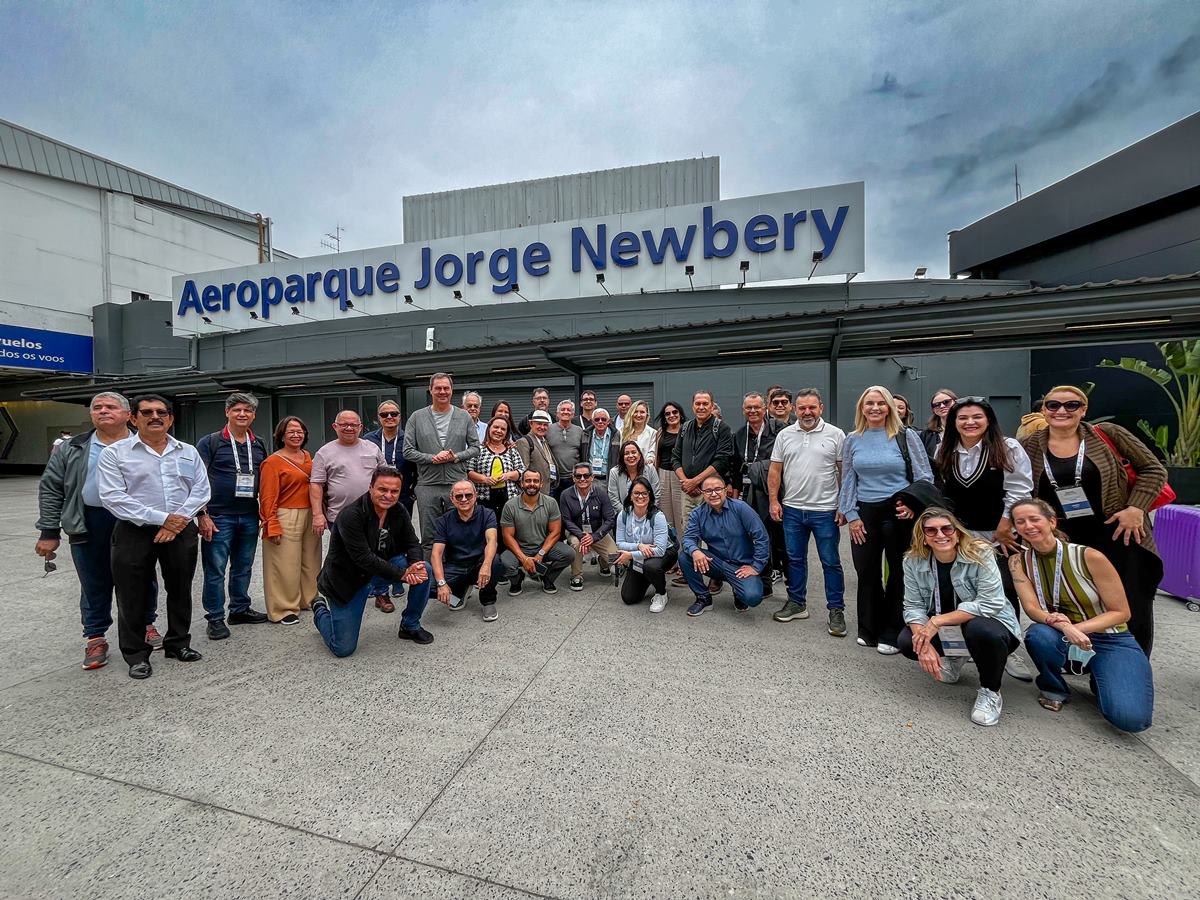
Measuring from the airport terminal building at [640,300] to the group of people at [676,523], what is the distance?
3.23 metres

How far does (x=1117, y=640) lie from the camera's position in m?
2.57

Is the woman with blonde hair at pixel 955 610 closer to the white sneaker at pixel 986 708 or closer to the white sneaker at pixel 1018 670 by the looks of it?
the white sneaker at pixel 986 708

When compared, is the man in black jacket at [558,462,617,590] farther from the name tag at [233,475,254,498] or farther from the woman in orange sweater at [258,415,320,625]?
the name tag at [233,475,254,498]

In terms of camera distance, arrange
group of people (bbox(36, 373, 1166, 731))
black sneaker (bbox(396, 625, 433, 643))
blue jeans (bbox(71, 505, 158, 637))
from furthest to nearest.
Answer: black sneaker (bbox(396, 625, 433, 643)) < blue jeans (bbox(71, 505, 158, 637)) < group of people (bbox(36, 373, 1166, 731))

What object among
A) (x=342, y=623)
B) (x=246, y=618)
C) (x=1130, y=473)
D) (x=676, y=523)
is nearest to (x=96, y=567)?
(x=246, y=618)

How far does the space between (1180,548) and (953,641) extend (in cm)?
338

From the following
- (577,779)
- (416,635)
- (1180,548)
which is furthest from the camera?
(1180,548)

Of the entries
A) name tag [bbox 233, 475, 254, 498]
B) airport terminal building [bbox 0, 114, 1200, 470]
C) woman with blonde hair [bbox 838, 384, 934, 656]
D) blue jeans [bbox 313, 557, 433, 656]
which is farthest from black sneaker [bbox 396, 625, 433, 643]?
airport terminal building [bbox 0, 114, 1200, 470]

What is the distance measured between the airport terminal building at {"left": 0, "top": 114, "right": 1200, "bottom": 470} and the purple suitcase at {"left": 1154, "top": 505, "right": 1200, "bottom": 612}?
107 inches

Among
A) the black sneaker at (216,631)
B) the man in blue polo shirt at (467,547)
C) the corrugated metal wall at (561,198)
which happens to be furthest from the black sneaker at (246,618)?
the corrugated metal wall at (561,198)

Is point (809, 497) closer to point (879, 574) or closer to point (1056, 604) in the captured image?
point (879, 574)

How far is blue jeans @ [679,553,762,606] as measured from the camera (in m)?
3.96

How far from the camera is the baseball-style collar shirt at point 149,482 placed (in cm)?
294

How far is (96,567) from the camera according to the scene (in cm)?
317
